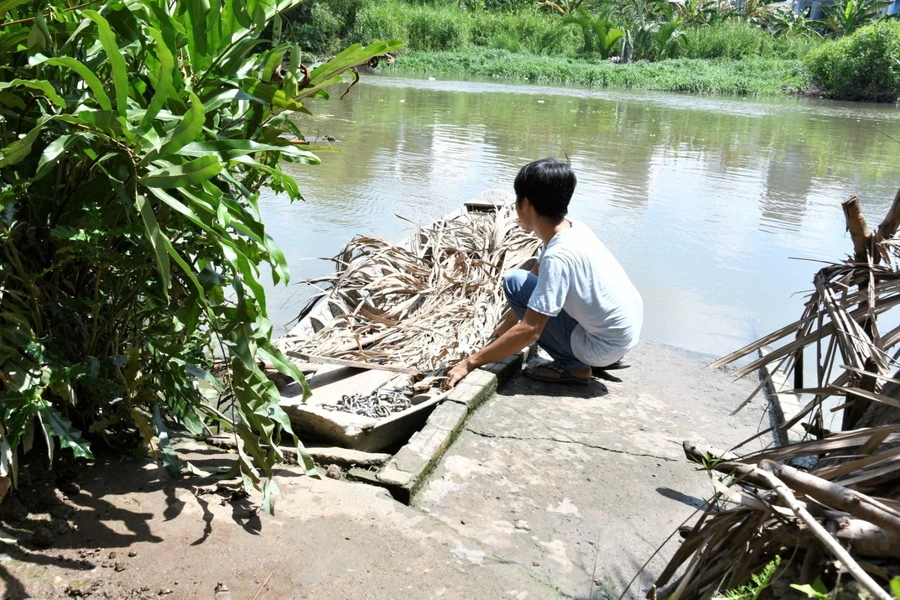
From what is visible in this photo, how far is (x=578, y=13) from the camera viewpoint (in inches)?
1575

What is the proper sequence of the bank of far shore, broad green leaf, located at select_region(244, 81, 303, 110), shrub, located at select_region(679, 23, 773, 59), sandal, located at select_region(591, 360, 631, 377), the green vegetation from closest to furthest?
1. broad green leaf, located at select_region(244, 81, 303, 110)
2. sandal, located at select_region(591, 360, 631, 377)
3. the bank of far shore
4. the green vegetation
5. shrub, located at select_region(679, 23, 773, 59)

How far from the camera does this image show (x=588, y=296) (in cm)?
372

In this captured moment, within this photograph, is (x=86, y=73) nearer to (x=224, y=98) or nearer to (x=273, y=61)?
(x=224, y=98)

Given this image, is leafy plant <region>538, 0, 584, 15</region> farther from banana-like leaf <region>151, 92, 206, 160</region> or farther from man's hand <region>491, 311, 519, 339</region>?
banana-like leaf <region>151, 92, 206, 160</region>

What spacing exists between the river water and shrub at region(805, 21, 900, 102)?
31.5 feet

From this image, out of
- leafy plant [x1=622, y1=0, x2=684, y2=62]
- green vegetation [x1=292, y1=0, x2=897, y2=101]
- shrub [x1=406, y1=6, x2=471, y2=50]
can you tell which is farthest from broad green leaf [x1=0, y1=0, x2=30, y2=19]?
leafy plant [x1=622, y1=0, x2=684, y2=62]

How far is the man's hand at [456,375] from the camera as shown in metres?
3.72

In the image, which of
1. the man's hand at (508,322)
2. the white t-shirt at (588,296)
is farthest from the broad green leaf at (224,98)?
the man's hand at (508,322)

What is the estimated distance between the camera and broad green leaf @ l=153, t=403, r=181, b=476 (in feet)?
8.12

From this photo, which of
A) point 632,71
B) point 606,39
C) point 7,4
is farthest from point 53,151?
point 606,39

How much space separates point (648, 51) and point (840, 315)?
37532mm

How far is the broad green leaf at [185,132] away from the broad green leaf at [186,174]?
0.06 metres

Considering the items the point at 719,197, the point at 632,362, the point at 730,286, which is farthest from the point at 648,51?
the point at 632,362

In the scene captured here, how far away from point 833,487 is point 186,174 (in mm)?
1634
